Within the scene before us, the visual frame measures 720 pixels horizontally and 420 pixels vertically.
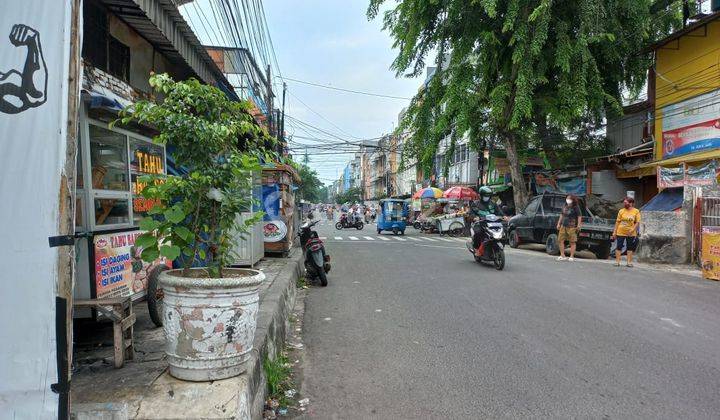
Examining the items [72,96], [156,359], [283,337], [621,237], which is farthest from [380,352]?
[621,237]

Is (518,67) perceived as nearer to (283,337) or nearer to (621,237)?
(621,237)

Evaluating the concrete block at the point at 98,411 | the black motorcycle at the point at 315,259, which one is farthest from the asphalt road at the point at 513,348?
the concrete block at the point at 98,411

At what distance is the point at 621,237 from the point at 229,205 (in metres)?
11.1

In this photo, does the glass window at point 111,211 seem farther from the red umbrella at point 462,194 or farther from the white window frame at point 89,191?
the red umbrella at point 462,194

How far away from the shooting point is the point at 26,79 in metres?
2.28

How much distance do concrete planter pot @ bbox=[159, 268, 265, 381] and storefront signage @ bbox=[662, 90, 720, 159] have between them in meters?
16.2

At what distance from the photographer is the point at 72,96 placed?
2379mm

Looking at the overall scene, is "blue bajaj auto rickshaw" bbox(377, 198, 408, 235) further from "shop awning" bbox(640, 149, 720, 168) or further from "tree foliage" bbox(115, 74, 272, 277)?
"tree foliage" bbox(115, 74, 272, 277)

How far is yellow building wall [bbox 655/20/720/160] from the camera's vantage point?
14.9 meters

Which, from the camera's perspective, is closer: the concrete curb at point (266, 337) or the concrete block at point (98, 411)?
the concrete block at point (98, 411)

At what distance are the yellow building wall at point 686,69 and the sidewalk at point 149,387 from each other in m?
16.8

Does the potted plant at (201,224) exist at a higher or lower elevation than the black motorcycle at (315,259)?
higher

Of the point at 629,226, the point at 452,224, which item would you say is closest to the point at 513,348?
the point at 629,226

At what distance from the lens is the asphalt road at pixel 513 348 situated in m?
3.67
